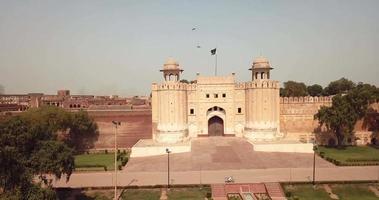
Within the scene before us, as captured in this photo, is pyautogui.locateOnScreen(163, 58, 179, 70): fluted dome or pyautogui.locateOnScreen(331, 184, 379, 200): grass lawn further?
pyautogui.locateOnScreen(163, 58, 179, 70): fluted dome

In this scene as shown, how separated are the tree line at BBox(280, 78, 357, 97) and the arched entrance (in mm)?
26910

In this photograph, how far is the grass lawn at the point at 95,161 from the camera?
95.0 ft

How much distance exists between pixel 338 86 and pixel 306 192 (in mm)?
49843

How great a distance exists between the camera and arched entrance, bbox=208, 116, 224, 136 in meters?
39.7

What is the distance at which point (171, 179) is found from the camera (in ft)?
82.1

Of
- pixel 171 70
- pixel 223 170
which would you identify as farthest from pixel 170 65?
pixel 223 170

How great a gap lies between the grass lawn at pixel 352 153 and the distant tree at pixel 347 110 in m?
1.92

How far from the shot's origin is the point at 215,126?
39.8 meters

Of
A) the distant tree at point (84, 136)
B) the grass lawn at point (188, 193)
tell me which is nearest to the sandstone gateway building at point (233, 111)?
the distant tree at point (84, 136)

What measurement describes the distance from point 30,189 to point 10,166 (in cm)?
151

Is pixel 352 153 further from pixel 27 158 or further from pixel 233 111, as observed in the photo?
pixel 27 158

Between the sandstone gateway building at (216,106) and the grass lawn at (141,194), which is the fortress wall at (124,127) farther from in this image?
the grass lawn at (141,194)

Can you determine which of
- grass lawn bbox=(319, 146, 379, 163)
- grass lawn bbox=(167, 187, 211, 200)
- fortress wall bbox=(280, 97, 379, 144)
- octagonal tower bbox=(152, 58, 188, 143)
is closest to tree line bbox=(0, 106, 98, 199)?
grass lawn bbox=(167, 187, 211, 200)

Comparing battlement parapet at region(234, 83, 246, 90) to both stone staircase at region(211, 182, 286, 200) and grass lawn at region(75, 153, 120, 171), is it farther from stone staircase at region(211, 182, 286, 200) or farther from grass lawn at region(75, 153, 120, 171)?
stone staircase at region(211, 182, 286, 200)
